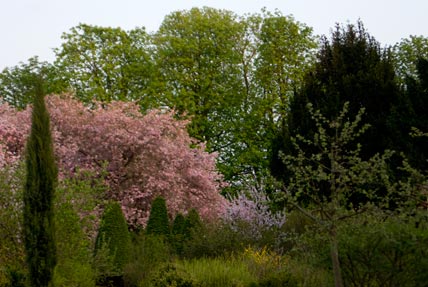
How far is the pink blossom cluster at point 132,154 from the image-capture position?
20.8 metres

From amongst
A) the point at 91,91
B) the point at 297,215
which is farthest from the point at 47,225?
the point at 91,91

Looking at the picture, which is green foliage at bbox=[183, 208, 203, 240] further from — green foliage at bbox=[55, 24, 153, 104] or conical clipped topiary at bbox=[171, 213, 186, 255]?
green foliage at bbox=[55, 24, 153, 104]

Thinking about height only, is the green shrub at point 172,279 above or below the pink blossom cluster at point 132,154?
below

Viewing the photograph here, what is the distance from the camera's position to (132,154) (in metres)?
21.5

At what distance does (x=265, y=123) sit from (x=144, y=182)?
10427mm

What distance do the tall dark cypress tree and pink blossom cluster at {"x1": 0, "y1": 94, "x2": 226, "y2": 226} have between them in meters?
9.51

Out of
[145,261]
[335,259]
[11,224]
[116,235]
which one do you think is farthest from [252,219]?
[335,259]

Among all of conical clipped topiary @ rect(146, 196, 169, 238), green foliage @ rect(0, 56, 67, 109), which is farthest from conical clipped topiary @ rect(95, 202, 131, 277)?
green foliage @ rect(0, 56, 67, 109)

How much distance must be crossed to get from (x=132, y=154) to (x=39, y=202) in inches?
434

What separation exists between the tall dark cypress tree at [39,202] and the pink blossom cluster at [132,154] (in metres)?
9.51

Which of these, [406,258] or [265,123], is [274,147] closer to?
[265,123]

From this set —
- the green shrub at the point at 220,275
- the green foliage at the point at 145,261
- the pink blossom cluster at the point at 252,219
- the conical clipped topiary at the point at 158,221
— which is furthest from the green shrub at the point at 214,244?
the green shrub at the point at 220,275

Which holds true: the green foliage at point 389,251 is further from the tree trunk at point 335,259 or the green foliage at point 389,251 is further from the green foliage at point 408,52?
the green foliage at point 408,52

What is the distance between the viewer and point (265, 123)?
29766 mm
